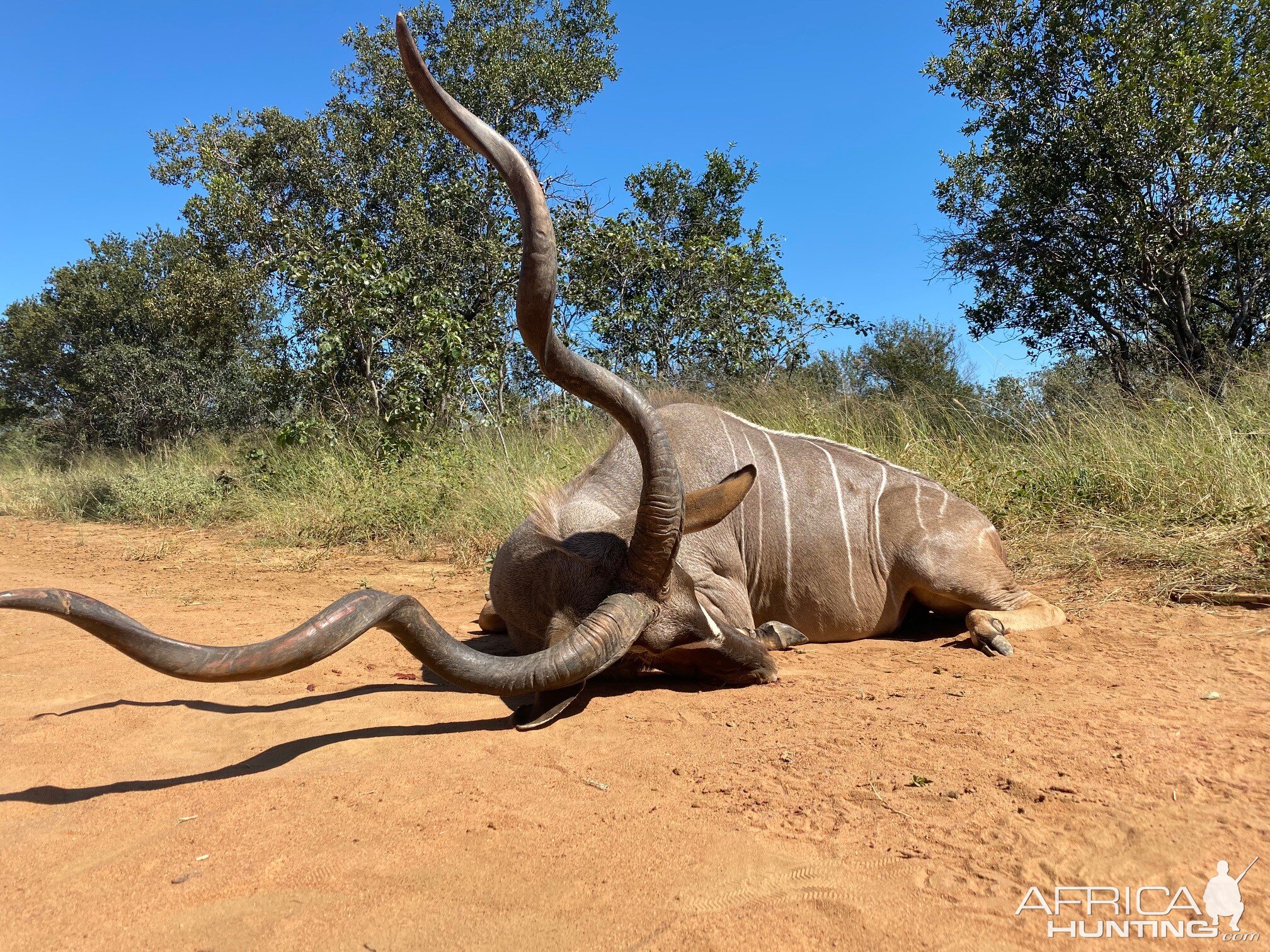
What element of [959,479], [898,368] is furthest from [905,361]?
[959,479]

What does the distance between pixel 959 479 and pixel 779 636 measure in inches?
135

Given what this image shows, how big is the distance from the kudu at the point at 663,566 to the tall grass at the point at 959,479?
0.79 metres

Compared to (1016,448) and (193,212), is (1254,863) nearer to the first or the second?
(1016,448)

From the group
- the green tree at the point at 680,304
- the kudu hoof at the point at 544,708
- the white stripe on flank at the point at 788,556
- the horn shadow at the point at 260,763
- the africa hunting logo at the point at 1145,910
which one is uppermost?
the green tree at the point at 680,304

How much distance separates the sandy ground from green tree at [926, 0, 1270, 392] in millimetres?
7378

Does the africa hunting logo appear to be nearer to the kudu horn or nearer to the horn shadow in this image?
the kudu horn

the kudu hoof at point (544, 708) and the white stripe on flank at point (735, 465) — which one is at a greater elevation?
the white stripe on flank at point (735, 465)

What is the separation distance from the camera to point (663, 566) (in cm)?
340

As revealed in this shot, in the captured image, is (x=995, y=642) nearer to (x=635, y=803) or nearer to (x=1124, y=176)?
(x=635, y=803)

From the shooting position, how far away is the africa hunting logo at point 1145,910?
177 cm

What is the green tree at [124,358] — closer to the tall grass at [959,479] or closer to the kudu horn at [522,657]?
the tall grass at [959,479]

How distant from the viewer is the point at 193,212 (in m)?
12.9

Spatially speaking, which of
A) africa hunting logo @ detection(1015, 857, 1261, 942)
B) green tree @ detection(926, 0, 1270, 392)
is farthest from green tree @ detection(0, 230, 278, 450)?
africa hunting logo @ detection(1015, 857, 1261, 942)

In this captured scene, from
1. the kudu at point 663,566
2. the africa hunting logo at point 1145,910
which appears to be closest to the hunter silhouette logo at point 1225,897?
the africa hunting logo at point 1145,910
